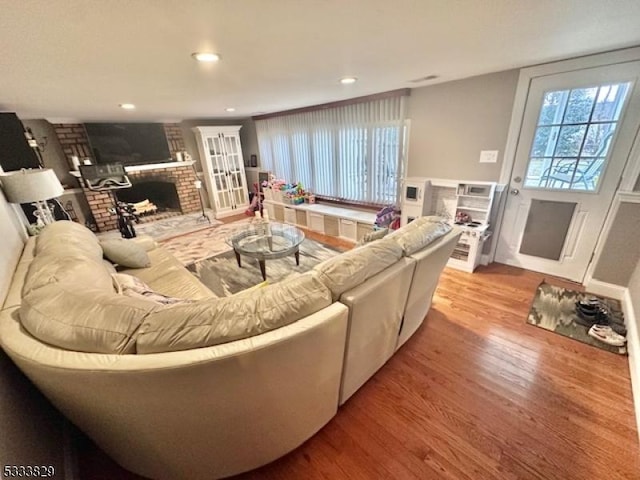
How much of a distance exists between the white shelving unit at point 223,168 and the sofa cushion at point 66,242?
11.4 feet

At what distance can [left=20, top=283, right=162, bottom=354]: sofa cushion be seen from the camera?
2.85 ft

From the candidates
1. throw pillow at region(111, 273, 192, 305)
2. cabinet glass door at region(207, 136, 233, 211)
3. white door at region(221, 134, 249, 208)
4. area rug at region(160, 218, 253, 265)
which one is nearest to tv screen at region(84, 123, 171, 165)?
cabinet glass door at region(207, 136, 233, 211)

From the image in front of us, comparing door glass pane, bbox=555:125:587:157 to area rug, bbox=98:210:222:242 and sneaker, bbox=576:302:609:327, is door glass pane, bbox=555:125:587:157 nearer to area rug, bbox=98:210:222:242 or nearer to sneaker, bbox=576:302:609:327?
sneaker, bbox=576:302:609:327

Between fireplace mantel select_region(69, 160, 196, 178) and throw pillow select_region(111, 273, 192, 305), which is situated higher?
fireplace mantel select_region(69, 160, 196, 178)

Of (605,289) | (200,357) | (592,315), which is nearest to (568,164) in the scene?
(605,289)

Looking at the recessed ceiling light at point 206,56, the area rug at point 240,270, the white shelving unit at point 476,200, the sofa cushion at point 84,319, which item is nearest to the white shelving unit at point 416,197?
the white shelving unit at point 476,200

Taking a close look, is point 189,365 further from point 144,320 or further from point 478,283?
point 478,283

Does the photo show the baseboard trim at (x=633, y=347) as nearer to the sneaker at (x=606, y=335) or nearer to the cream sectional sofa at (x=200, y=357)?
the sneaker at (x=606, y=335)

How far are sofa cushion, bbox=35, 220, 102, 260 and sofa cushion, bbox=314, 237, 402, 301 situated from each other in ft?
5.57

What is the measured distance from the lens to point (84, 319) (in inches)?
35.9

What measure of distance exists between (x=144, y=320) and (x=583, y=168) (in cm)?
359

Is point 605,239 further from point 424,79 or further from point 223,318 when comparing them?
point 223,318

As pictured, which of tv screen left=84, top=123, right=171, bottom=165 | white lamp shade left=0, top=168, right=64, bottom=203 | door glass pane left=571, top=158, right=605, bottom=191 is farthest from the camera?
tv screen left=84, top=123, right=171, bottom=165

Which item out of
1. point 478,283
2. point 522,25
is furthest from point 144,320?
point 478,283
